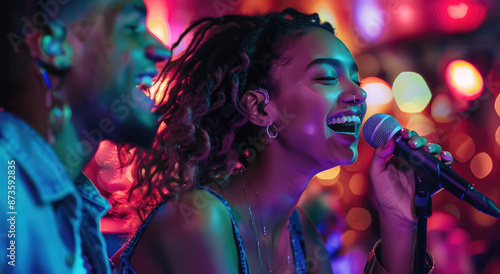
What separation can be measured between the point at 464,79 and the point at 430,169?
370 centimetres

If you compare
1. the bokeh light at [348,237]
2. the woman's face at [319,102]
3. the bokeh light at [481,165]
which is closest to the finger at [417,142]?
the woman's face at [319,102]

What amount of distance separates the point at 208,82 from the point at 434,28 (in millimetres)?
3012

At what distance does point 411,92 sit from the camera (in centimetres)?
459

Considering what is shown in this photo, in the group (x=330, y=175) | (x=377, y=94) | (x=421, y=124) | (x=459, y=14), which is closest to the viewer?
(x=459, y=14)

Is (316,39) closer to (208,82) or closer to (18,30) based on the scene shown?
(208,82)

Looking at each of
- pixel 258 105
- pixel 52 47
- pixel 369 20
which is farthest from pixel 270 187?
pixel 369 20

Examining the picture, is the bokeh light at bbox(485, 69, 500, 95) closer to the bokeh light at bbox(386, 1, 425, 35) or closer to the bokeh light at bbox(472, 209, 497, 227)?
the bokeh light at bbox(386, 1, 425, 35)

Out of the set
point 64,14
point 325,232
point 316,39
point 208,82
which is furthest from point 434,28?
point 64,14

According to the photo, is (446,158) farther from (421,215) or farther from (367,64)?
(367,64)

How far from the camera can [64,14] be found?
115 centimetres

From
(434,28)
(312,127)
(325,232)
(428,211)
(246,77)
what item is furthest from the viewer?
(434,28)

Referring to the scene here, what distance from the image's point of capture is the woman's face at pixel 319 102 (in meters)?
1.36

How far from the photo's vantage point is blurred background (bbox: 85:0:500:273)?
9.84ft

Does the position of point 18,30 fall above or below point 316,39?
below
